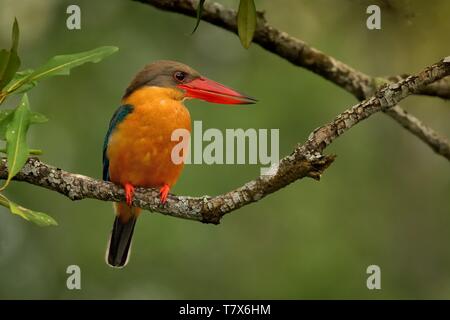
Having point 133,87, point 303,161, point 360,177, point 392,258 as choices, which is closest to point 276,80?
point 360,177

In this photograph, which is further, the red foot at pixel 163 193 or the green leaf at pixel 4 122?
the red foot at pixel 163 193

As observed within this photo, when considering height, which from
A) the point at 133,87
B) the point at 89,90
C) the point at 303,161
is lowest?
the point at 303,161

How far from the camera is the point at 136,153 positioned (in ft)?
14.6

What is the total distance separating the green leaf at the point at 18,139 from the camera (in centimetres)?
321

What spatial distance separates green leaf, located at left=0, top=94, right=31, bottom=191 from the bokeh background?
5358 millimetres

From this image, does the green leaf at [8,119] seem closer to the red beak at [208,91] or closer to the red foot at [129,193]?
the red foot at [129,193]

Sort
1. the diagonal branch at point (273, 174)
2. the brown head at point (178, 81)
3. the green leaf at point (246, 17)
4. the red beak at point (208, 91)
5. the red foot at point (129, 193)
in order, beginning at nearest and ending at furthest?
the diagonal branch at point (273, 174)
the green leaf at point (246, 17)
the red foot at point (129, 193)
the red beak at point (208, 91)
the brown head at point (178, 81)

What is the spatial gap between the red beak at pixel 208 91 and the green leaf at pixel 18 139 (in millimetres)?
1451

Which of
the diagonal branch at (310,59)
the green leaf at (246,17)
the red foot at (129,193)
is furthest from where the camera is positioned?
the diagonal branch at (310,59)

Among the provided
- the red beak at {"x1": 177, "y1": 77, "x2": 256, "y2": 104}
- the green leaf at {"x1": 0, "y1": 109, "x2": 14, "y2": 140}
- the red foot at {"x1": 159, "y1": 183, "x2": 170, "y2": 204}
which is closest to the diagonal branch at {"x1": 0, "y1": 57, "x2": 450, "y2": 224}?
the red foot at {"x1": 159, "y1": 183, "x2": 170, "y2": 204}

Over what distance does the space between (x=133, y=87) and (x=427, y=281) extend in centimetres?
581

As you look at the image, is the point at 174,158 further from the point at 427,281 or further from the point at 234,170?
the point at 427,281

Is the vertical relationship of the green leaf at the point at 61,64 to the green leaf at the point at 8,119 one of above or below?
above

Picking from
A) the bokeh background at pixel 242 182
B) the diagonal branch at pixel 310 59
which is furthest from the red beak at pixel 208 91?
the bokeh background at pixel 242 182
